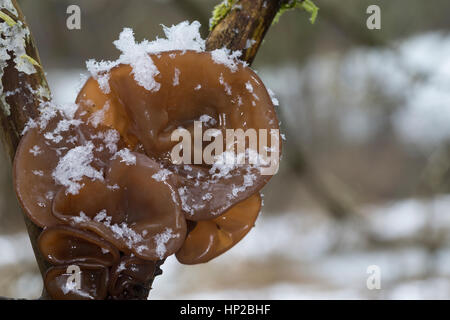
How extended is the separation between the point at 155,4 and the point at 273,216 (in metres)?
4.16

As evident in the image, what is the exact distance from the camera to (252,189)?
1207 mm

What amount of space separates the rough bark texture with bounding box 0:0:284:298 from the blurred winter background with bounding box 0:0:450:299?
110 inches

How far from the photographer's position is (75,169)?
1.20 meters

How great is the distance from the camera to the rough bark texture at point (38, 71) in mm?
1215

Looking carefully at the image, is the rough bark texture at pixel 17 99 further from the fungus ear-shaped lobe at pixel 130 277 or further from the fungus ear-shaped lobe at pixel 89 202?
the fungus ear-shaped lobe at pixel 130 277

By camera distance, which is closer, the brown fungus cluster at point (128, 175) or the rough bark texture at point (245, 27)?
the brown fungus cluster at point (128, 175)

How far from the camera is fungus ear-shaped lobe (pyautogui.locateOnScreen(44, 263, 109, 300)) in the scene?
1215mm

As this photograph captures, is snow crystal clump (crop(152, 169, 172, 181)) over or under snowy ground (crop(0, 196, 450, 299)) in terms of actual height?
under

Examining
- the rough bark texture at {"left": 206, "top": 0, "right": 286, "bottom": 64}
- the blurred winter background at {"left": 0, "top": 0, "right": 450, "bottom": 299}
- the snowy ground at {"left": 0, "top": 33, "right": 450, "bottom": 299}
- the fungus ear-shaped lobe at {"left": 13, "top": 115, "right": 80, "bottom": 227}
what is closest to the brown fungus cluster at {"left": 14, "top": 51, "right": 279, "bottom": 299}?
the fungus ear-shaped lobe at {"left": 13, "top": 115, "right": 80, "bottom": 227}

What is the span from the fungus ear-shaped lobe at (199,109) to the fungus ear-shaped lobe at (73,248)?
22 cm

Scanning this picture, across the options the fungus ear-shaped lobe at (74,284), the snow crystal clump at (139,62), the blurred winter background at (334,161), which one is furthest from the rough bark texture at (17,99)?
the blurred winter background at (334,161)

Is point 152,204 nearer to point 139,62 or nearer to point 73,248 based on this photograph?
point 73,248

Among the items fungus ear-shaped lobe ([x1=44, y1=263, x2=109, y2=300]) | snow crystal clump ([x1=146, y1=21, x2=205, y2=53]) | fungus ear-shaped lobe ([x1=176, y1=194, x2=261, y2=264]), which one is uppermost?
snow crystal clump ([x1=146, y1=21, x2=205, y2=53])

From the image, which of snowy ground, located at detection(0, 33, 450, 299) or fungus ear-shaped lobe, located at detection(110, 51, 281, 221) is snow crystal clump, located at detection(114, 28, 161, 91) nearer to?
fungus ear-shaped lobe, located at detection(110, 51, 281, 221)
